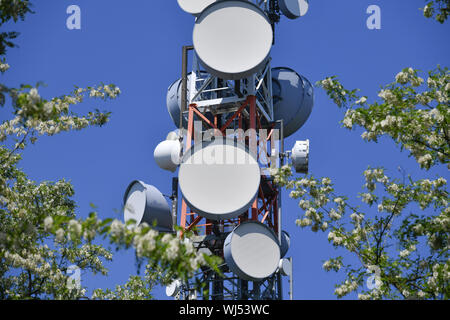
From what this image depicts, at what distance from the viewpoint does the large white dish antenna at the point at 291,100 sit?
2770 cm

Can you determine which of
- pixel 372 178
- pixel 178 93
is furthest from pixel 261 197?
pixel 372 178

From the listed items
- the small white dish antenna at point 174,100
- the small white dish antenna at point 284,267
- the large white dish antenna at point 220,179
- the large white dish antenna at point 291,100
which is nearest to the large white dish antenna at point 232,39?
the large white dish antenna at point 220,179

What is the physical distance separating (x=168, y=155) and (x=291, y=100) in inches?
259

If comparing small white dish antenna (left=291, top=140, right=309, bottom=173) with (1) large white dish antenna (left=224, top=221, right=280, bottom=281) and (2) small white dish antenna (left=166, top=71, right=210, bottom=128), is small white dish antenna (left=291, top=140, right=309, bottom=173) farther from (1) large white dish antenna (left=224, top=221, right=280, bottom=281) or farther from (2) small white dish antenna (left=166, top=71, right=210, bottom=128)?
(2) small white dish antenna (left=166, top=71, right=210, bottom=128)

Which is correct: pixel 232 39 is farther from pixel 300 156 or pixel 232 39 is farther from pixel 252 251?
pixel 252 251

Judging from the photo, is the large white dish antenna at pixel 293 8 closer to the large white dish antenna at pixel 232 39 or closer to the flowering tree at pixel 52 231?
the large white dish antenna at pixel 232 39

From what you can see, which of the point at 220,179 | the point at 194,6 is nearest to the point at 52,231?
the point at 220,179

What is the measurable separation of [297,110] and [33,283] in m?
14.0

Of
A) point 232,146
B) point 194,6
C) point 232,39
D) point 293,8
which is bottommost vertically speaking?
point 232,146

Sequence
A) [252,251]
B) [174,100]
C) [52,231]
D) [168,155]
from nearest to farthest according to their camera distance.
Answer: [52,231], [252,251], [168,155], [174,100]

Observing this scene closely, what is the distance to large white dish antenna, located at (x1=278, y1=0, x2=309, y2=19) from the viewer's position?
28.1 meters

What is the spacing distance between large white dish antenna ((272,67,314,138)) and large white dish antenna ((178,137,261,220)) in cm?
675

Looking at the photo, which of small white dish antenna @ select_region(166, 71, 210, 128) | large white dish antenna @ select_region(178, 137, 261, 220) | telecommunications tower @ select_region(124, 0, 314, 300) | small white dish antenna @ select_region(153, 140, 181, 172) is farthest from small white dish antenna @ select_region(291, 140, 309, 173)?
small white dish antenna @ select_region(166, 71, 210, 128)

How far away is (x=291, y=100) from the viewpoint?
2777 centimetres
